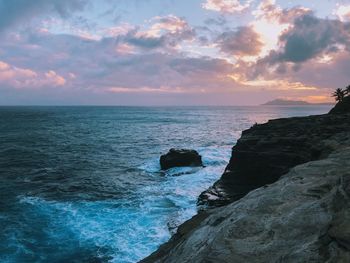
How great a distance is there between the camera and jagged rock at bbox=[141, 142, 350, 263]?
727cm

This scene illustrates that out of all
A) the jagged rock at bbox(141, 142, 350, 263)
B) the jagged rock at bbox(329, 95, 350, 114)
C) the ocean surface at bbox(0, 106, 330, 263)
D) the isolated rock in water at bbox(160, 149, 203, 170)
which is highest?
the jagged rock at bbox(329, 95, 350, 114)

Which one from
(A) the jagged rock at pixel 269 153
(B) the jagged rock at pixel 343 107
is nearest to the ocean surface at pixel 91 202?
(A) the jagged rock at pixel 269 153

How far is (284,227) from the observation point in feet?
29.2

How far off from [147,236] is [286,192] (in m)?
14.5

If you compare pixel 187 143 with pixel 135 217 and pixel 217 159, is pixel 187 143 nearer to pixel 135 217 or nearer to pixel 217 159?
pixel 217 159

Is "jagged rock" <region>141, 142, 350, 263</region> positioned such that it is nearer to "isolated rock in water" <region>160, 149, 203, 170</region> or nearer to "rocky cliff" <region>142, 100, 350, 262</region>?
"rocky cliff" <region>142, 100, 350, 262</region>

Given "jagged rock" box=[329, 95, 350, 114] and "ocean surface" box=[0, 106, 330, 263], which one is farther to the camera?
"jagged rock" box=[329, 95, 350, 114]

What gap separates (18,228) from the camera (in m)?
25.1

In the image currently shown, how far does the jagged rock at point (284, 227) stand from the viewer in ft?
23.9

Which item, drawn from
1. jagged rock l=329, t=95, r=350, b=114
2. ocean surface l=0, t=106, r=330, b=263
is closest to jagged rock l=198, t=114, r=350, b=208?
ocean surface l=0, t=106, r=330, b=263

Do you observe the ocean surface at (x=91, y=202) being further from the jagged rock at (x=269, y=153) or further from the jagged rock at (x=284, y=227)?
the jagged rock at (x=284, y=227)

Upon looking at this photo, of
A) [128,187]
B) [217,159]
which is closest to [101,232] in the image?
[128,187]

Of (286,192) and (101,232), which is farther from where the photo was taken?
(101,232)

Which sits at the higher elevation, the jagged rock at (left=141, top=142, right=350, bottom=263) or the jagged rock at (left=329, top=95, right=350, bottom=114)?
the jagged rock at (left=329, top=95, right=350, bottom=114)
